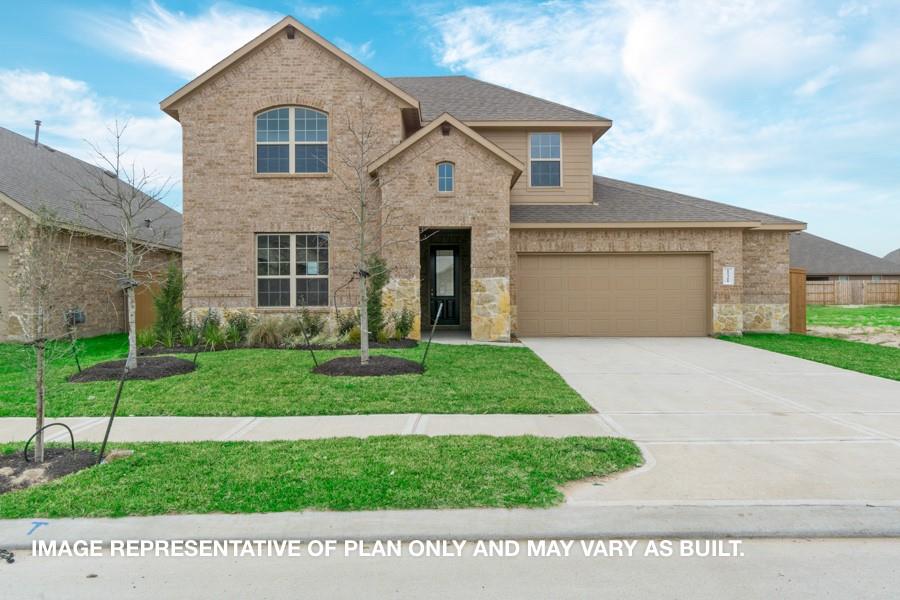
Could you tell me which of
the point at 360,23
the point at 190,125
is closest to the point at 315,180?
the point at 190,125

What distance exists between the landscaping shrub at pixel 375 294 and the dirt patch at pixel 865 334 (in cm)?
1319

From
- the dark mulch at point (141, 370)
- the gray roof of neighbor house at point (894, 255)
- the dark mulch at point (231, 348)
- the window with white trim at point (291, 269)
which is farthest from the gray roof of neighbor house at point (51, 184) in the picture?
the gray roof of neighbor house at point (894, 255)

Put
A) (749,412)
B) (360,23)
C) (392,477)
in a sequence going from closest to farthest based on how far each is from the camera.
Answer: (392,477), (749,412), (360,23)

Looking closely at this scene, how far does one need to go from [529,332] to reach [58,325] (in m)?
12.7

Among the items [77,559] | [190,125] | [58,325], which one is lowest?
[77,559]

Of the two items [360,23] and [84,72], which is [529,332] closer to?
[360,23]

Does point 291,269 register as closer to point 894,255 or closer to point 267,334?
point 267,334

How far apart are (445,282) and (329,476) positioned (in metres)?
14.3

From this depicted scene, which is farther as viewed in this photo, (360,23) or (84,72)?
(360,23)

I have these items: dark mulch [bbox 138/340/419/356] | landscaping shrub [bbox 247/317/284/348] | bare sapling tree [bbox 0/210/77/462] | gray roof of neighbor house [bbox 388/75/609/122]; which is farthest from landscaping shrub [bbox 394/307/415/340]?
bare sapling tree [bbox 0/210/77/462]

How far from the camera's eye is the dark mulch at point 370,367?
368 inches

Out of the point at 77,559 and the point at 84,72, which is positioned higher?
the point at 84,72

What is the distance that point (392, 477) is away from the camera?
4.50 meters

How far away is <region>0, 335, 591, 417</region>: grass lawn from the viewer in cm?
709
